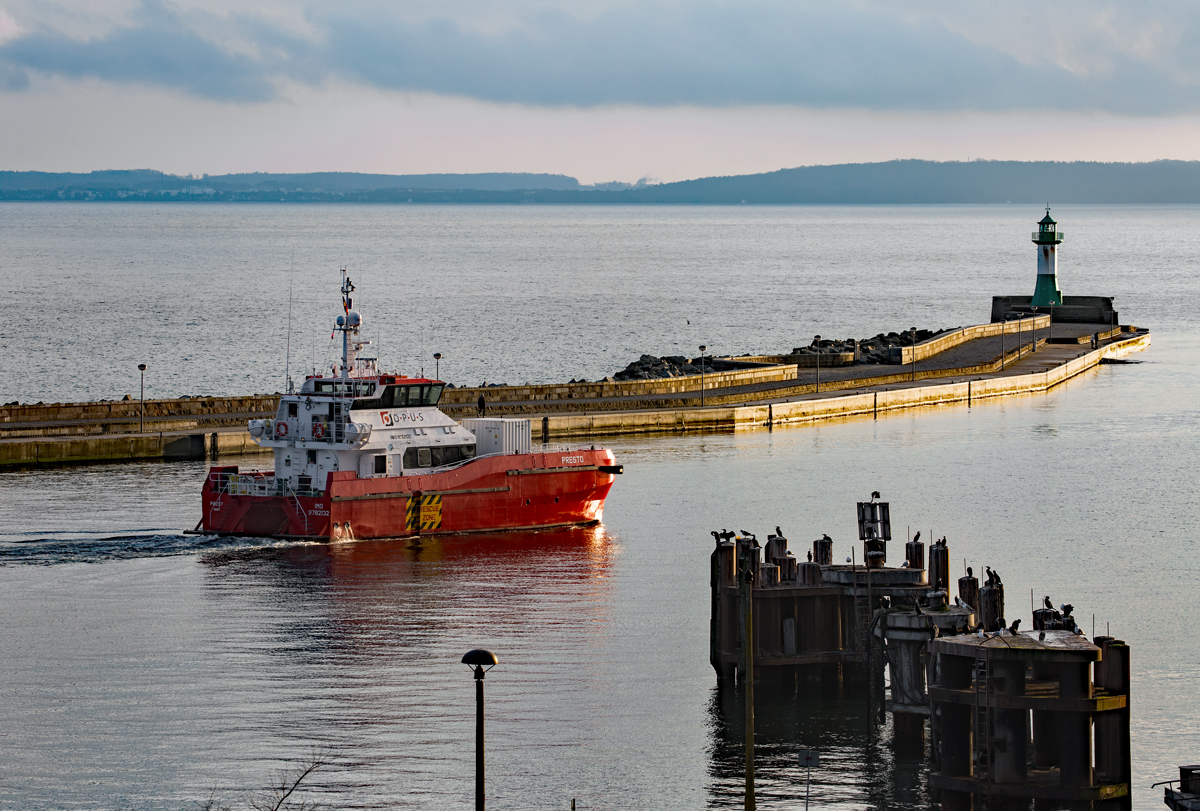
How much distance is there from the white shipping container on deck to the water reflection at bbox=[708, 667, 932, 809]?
18282 millimetres

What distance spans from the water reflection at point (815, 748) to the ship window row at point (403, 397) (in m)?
18.5

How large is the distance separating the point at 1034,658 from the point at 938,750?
2795mm

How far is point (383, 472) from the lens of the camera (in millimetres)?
46656

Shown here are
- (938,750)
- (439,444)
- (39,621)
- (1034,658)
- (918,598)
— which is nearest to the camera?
(1034,658)

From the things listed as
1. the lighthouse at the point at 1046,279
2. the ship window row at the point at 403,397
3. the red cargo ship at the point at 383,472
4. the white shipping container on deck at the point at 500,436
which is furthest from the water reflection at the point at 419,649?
the lighthouse at the point at 1046,279

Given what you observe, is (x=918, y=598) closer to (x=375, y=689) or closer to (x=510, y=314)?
(x=375, y=689)

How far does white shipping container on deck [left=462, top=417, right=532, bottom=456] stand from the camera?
158 feet

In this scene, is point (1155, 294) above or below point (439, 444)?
above

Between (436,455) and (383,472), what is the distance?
1759 mm

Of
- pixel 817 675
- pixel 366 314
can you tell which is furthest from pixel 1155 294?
pixel 817 675

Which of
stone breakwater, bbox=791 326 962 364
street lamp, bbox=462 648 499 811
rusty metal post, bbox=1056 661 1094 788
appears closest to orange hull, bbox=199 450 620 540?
rusty metal post, bbox=1056 661 1094 788

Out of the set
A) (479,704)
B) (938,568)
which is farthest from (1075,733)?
(479,704)

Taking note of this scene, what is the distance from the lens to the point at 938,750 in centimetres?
2547

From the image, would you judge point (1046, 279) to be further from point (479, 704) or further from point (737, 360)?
point (479, 704)
